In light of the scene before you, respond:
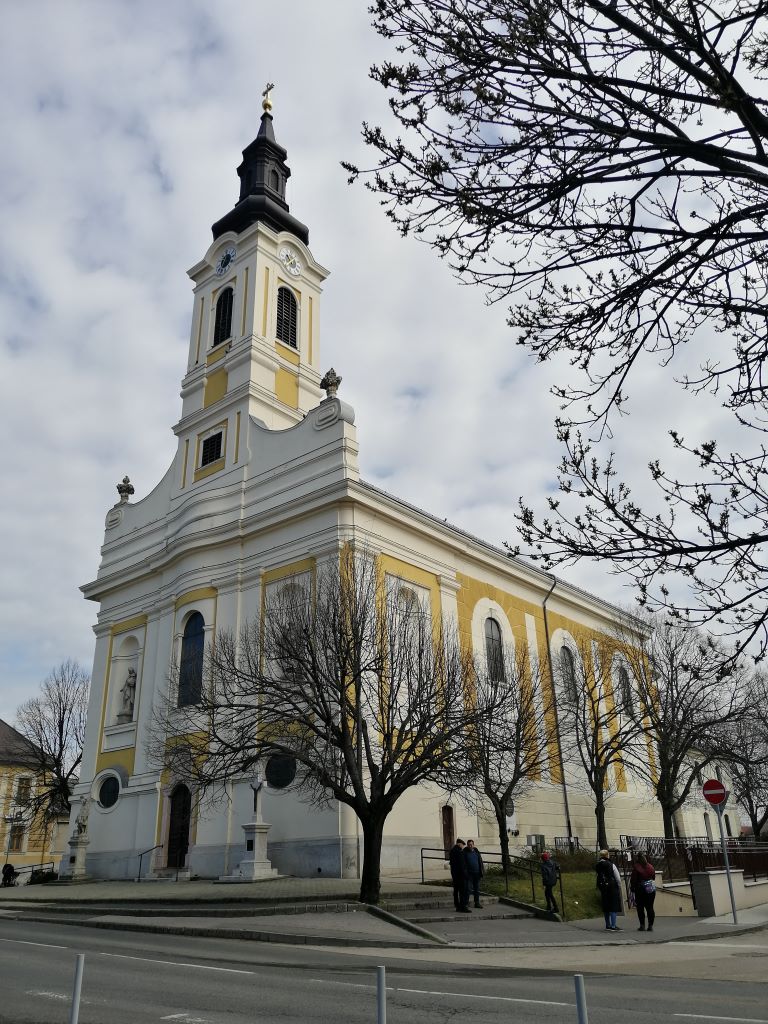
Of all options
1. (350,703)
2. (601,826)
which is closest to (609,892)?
(350,703)

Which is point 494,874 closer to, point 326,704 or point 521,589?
point 326,704

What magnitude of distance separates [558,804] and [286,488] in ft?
54.0

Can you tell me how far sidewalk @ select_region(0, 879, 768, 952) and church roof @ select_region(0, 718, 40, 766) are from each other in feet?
103

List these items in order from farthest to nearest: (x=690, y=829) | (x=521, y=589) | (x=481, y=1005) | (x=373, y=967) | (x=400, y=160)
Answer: (x=690, y=829), (x=521, y=589), (x=373, y=967), (x=481, y=1005), (x=400, y=160)

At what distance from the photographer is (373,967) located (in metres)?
11.3

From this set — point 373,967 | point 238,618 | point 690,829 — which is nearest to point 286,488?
point 238,618

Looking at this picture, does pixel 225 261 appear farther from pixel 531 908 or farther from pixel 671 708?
pixel 531 908

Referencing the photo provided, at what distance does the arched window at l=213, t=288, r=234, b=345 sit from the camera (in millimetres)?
36812

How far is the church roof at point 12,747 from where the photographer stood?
170 ft

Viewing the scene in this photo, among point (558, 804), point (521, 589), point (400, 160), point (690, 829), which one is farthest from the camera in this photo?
point (690, 829)

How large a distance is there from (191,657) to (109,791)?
6622mm

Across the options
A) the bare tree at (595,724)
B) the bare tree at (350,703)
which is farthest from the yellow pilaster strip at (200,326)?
the bare tree at (595,724)

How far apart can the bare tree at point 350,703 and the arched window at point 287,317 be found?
1547cm

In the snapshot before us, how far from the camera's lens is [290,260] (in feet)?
124
